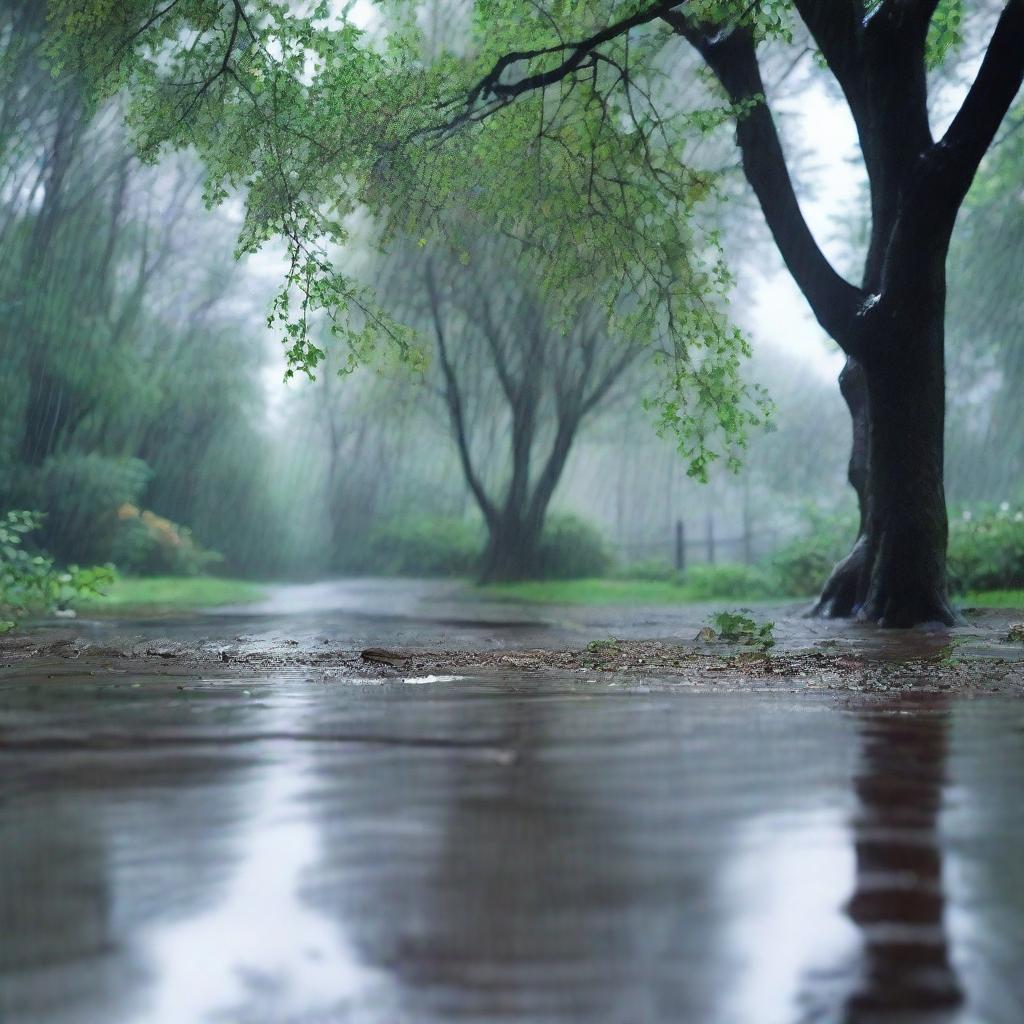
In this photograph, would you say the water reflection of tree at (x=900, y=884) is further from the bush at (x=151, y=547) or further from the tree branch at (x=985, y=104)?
the bush at (x=151, y=547)

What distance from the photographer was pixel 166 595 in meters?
23.3

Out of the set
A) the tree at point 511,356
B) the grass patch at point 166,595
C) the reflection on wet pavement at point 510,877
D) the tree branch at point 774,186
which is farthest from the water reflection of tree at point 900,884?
the tree at point 511,356

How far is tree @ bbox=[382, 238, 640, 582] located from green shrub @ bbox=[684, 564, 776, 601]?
5301 millimetres

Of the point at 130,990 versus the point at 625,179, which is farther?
the point at 625,179

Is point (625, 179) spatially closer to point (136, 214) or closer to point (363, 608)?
point (363, 608)

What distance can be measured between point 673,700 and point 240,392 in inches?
1164

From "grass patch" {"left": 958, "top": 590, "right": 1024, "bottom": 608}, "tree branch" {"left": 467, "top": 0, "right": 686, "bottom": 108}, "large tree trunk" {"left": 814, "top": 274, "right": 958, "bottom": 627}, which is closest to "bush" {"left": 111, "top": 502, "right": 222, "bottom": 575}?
"grass patch" {"left": 958, "top": 590, "right": 1024, "bottom": 608}

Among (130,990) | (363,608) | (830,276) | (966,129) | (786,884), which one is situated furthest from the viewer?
(363,608)

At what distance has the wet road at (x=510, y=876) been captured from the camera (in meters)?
1.79

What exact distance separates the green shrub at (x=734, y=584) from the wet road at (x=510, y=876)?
20.1 meters

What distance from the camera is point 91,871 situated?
2416 mm

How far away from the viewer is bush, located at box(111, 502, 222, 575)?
28344 millimetres

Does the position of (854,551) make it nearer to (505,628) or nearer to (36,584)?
(505,628)

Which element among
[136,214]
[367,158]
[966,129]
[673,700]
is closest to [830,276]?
[966,129]
